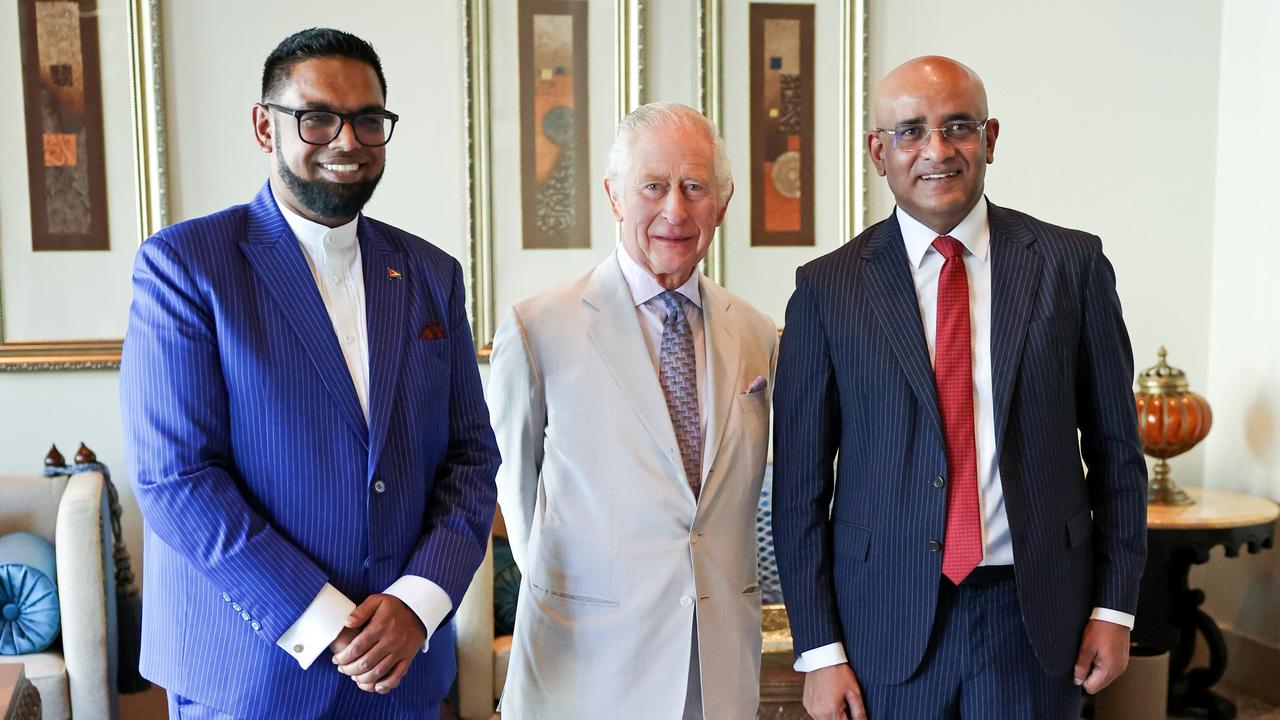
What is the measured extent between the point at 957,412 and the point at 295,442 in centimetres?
98

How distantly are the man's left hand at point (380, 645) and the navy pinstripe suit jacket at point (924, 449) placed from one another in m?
0.62

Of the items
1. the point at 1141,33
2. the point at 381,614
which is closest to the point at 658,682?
the point at 381,614

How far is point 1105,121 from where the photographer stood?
4.27 meters

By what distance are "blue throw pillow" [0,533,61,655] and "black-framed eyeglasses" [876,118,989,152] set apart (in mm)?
2901

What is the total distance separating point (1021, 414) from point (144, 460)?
128 centimetres

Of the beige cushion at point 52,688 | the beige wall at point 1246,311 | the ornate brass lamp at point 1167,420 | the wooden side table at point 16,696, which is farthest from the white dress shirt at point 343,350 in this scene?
the beige wall at point 1246,311

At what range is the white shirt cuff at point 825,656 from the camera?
1804 millimetres

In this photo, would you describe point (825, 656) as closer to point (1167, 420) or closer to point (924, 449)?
point (924, 449)

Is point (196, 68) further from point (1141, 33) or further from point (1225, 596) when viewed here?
point (1225, 596)

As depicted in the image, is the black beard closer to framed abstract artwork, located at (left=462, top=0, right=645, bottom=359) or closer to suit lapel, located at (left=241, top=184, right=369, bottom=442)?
suit lapel, located at (left=241, top=184, right=369, bottom=442)

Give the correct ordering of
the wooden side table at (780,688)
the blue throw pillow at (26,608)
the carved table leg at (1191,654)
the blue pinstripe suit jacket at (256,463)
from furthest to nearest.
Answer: the carved table leg at (1191,654) → the blue throw pillow at (26,608) → the wooden side table at (780,688) → the blue pinstripe suit jacket at (256,463)

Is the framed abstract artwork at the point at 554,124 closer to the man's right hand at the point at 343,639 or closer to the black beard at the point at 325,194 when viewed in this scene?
the black beard at the point at 325,194

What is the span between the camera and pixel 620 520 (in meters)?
1.90

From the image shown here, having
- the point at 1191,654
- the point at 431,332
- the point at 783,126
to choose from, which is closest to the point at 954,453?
the point at 431,332
